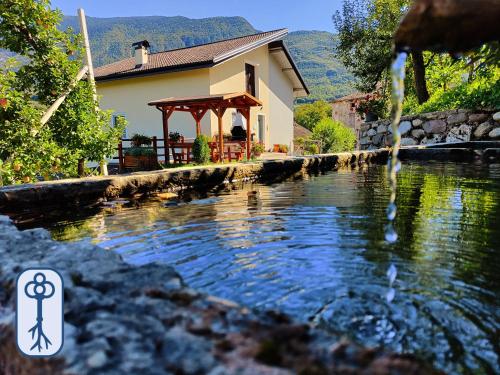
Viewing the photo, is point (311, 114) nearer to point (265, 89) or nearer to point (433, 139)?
point (265, 89)

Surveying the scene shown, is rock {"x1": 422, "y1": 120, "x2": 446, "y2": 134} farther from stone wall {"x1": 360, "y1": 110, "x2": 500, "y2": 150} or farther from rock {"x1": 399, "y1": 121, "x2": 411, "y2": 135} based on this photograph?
rock {"x1": 399, "y1": 121, "x2": 411, "y2": 135}

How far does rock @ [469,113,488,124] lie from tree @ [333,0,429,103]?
277 inches

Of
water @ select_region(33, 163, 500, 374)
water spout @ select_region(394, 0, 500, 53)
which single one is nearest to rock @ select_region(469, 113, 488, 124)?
water @ select_region(33, 163, 500, 374)

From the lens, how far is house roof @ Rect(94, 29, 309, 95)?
1627 cm

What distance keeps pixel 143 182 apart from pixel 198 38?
15200 cm

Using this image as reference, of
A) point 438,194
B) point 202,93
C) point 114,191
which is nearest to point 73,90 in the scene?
point 114,191

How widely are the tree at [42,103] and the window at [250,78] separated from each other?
11.9m

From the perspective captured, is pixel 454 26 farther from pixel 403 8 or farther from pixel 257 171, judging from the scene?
pixel 403 8

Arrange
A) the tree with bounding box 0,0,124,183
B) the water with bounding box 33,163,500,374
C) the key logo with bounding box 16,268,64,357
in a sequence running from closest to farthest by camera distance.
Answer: the key logo with bounding box 16,268,64,357 < the water with bounding box 33,163,500,374 < the tree with bounding box 0,0,124,183

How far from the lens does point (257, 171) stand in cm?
873

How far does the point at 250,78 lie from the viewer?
19.3 m

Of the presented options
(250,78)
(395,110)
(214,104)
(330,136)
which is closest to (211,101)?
(214,104)

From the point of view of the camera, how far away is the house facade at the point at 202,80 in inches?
658

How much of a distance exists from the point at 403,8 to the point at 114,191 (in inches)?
751
